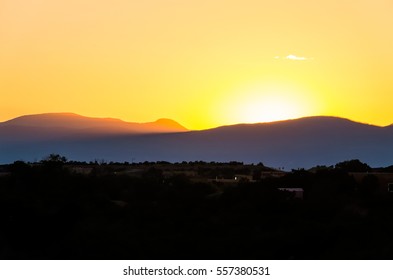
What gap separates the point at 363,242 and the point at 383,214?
6154 millimetres

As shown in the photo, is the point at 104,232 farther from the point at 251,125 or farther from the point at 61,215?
the point at 251,125

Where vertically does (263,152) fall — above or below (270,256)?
above

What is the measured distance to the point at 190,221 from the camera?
26.5 metres

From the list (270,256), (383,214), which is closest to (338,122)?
(383,214)

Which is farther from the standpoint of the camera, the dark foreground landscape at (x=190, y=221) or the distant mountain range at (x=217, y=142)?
the distant mountain range at (x=217, y=142)

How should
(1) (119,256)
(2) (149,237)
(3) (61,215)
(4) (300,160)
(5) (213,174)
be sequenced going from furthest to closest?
(4) (300,160) < (5) (213,174) < (3) (61,215) < (2) (149,237) < (1) (119,256)

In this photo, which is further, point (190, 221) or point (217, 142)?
point (217, 142)

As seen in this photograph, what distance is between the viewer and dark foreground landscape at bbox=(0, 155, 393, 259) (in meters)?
22.5

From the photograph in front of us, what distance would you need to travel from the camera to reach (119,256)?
21.8m

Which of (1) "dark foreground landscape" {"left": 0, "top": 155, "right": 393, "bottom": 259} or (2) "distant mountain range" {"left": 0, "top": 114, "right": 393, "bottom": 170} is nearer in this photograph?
(1) "dark foreground landscape" {"left": 0, "top": 155, "right": 393, "bottom": 259}

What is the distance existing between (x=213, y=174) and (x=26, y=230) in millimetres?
39017

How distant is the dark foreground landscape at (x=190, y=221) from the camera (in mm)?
22453

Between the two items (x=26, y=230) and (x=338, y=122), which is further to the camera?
(x=338, y=122)

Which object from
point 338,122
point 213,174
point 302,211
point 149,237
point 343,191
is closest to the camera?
point 149,237
